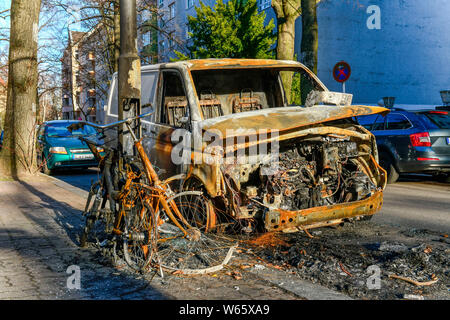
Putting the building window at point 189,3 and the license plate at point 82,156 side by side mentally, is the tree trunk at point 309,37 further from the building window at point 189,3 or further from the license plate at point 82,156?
the building window at point 189,3

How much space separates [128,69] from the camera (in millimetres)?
5723

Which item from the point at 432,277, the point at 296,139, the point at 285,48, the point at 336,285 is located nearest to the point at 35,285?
the point at 336,285

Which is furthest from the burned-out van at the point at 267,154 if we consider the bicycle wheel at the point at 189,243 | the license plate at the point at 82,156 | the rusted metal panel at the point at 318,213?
the license plate at the point at 82,156

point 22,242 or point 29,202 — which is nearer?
point 22,242

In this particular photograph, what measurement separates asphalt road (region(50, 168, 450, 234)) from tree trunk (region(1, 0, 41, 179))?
2.53 meters

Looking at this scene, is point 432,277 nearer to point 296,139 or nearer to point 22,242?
point 296,139

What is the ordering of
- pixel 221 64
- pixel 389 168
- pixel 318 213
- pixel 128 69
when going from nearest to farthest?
pixel 318 213 → pixel 128 69 → pixel 221 64 → pixel 389 168

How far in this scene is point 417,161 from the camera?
434 inches

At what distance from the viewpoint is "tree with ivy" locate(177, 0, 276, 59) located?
22.3 metres

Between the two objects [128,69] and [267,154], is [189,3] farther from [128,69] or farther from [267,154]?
[267,154]

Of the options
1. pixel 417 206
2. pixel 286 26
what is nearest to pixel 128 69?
pixel 417 206

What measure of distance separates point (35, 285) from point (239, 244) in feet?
7.48

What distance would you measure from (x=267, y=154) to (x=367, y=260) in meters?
1.60
